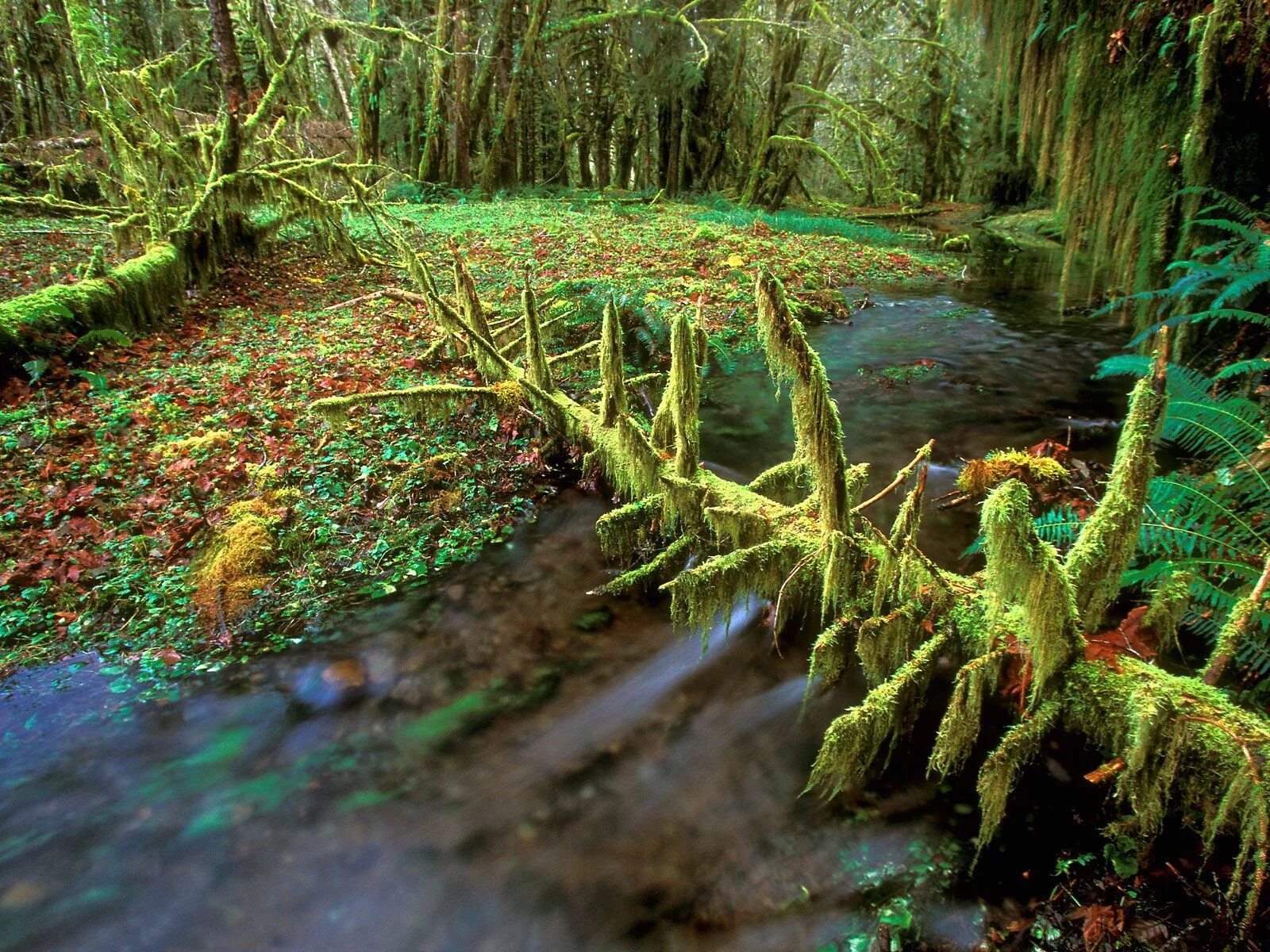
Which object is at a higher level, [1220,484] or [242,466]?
[1220,484]

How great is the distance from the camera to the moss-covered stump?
6594 mm

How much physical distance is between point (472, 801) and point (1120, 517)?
10.1ft

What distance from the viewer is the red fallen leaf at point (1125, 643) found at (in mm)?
2623

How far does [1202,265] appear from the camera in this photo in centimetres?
459

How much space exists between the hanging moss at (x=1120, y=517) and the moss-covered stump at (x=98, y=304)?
895cm

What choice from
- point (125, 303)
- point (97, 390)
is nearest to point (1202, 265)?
point (97, 390)

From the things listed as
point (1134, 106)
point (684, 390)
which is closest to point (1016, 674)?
point (684, 390)

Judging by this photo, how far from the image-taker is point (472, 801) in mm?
3246

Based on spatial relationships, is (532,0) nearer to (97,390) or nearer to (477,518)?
(97,390)

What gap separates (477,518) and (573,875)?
121 inches

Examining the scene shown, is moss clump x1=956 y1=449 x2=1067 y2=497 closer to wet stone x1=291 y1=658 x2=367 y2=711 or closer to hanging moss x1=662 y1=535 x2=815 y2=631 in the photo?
hanging moss x1=662 y1=535 x2=815 y2=631

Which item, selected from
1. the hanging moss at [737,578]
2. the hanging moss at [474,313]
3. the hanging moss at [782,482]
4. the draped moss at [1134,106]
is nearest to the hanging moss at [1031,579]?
the hanging moss at [737,578]

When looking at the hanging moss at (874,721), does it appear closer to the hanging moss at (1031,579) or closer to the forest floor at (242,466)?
the hanging moss at (1031,579)

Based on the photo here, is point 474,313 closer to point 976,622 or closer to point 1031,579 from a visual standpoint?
point 976,622
